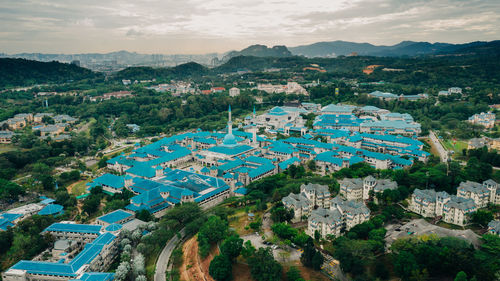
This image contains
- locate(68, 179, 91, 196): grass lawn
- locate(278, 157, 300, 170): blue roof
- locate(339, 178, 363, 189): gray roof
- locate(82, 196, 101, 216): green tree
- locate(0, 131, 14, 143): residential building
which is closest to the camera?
locate(339, 178, 363, 189): gray roof

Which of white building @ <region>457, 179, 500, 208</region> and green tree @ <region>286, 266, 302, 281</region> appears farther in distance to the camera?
white building @ <region>457, 179, 500, 208</region>

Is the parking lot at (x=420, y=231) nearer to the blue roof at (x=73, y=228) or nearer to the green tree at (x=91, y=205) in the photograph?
the blue roof at (x=73, y=228)

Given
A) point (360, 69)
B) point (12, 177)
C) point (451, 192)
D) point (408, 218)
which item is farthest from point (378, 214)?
point (360, 69)

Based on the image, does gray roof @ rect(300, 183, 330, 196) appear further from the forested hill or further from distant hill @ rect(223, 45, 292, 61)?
distant hill @ rect(223, 45, 292, 61)

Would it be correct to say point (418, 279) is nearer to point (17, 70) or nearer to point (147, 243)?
point (147, 243)

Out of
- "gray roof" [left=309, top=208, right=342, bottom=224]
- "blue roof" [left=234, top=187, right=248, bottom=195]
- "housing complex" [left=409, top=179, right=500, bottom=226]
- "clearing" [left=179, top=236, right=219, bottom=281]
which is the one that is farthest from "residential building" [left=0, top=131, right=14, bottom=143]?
"housing complex" [left=409, top=179, right=500, bottom=226]

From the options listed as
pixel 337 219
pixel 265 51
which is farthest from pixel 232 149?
pixel 265 51

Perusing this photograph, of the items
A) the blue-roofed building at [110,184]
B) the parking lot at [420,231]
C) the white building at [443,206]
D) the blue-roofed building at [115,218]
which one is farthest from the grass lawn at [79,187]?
the white building at [443,206]
